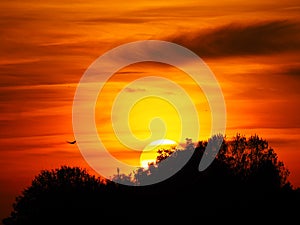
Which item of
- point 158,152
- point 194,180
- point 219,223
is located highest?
point 158,152

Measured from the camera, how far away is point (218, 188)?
110 metres

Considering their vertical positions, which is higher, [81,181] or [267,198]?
[81,181]

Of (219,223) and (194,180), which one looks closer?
(219,223)

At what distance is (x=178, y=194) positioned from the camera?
110562mm

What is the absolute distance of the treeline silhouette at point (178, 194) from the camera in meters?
105

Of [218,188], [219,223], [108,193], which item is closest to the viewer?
[219,223]

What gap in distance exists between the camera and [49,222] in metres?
118

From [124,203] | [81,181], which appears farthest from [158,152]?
[124,203]

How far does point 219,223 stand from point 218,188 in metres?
7.89

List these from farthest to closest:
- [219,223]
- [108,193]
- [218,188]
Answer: [108,193]
[218,188]
[219,223]

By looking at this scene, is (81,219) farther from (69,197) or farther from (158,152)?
(158,152)

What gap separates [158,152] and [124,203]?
16.9 metres

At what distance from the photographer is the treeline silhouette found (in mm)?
105125

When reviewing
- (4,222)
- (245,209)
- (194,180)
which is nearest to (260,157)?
(194,180)
